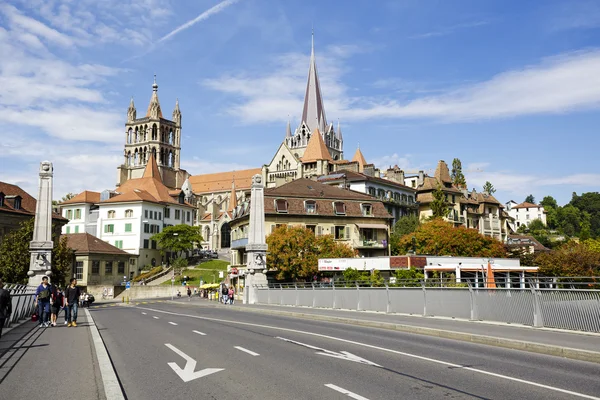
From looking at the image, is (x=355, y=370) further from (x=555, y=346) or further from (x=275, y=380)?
(x=555, y=346)

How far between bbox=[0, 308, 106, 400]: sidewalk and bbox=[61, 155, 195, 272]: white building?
83.2 m

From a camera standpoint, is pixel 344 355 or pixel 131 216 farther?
pixel 131 216

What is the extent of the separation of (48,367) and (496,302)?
14071 millimetres

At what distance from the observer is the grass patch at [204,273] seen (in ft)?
275

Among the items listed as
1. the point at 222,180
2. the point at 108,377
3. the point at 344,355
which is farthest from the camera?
the point at 222,180

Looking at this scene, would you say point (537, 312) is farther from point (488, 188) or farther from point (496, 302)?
point (488, 188)

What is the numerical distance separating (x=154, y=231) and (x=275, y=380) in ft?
324

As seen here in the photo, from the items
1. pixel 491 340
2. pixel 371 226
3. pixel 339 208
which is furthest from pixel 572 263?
pixel 491 340

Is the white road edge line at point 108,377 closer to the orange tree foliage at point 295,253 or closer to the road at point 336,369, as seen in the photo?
the road at point 336,369

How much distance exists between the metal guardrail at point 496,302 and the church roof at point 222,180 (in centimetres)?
13703

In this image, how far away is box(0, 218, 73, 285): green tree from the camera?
54.5m

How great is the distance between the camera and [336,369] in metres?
10.3

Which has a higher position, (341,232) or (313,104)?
(313,104)

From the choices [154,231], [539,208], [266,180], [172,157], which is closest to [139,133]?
[172,157]
